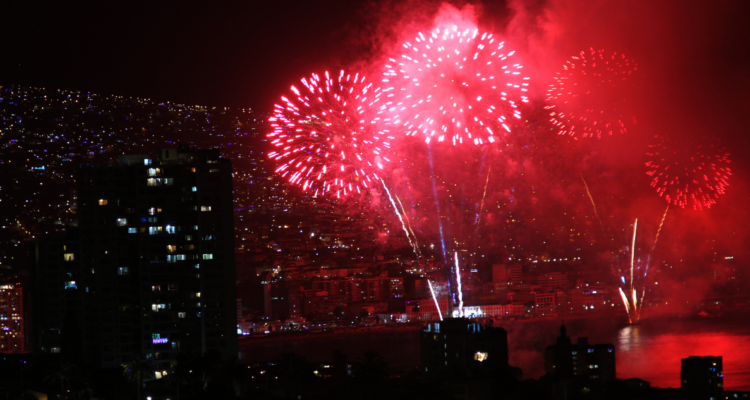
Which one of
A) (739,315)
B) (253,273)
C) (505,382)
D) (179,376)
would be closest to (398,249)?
(253,273)

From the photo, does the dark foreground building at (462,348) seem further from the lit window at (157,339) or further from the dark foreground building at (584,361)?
the lit window at (157,339)

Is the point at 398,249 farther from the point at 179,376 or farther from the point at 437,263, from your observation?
the point at 179,376

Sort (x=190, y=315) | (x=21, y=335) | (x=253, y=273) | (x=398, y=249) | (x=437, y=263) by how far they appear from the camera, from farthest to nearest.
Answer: (x=398, y=249) → (x=437, y=263) → (x=253, y=273) → (x=21, y=335) → (x=190, y=315)

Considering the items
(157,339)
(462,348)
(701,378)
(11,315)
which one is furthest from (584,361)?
(11,315)

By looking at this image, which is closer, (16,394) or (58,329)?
(16,394)

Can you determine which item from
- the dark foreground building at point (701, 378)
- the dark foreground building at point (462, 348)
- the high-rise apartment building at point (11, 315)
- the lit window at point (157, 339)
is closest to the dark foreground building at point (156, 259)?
the lit window at point (157, 339)

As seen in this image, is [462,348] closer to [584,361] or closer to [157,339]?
[584,361]
